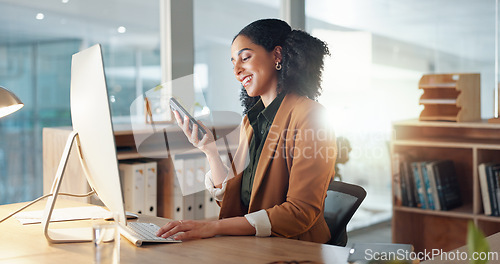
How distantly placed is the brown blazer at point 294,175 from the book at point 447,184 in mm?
1725

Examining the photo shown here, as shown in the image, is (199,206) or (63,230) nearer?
(63,230)

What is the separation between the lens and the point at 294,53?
1879 millimetres

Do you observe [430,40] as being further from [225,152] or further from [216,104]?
[225,152]

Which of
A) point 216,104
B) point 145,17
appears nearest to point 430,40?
point 216,104

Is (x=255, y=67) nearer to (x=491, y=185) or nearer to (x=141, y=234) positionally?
(x=141, y=234)

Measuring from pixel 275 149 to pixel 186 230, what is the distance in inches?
16.2

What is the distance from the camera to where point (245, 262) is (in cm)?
129

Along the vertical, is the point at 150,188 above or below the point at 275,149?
below

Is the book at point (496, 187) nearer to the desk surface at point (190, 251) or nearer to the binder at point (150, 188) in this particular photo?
the binder at point (150, 188)

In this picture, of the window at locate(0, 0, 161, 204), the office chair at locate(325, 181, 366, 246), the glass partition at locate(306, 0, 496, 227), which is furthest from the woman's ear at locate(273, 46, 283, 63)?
the glass partition at locate(306, 0, 496, 227)

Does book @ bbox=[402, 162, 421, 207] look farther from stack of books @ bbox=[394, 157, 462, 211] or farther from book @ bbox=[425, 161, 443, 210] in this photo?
book @ bbox=[425, 161, 443, 210]

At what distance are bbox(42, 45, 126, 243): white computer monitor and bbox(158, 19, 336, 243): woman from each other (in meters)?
0.26

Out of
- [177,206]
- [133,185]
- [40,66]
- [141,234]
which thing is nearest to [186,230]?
[141,234]

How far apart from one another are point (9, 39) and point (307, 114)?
67.4 inches
